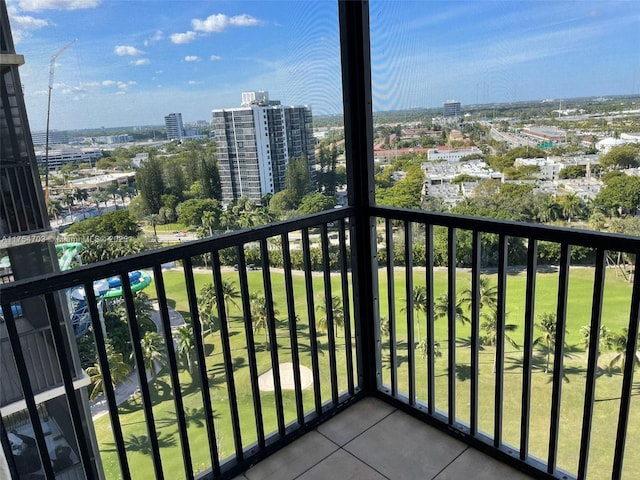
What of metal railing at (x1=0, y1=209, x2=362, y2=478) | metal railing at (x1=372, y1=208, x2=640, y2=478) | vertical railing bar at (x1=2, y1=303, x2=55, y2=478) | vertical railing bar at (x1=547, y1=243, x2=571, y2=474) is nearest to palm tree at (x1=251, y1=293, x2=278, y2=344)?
metal railing at (x1=0, y1=209, x2=362, y2=478)

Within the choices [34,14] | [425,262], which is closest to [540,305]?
[425,262]

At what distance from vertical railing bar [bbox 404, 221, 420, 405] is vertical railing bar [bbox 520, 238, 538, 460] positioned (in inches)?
22.1

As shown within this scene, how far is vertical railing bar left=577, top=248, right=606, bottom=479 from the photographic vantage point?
1.63 metres

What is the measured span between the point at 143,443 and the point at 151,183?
46.7 inches

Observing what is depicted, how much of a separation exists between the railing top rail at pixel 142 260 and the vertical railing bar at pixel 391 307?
14.5 inches

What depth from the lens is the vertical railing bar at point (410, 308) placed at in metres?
2.22

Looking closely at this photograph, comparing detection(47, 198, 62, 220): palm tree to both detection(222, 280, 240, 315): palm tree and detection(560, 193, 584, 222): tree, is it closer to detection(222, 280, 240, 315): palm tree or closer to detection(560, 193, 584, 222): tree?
detection(222, 280, 240, 315): palm tree

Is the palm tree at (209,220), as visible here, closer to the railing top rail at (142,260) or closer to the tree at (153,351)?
the railing top rail at (142,260)

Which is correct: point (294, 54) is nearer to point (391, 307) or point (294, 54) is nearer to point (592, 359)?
point (391, 307)

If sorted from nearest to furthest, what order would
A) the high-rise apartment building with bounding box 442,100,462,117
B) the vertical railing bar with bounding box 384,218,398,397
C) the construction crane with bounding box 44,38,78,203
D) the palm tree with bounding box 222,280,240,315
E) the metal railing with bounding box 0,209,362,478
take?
1. the construction crane with bounding box 44,38,78,203
2. the metal railing with bounding box 0,209,362,478
3. the high-rise apartment building with bounding box 442,100,462,117
4. the palm tree with bounding box 222,280,240,315
5. the vertical railing bar with bounding box 384,218,398,397

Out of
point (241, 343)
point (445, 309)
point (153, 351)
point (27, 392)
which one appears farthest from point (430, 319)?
point (27, 392)

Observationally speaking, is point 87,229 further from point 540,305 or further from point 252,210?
point 540,305

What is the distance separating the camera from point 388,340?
99.2 inches

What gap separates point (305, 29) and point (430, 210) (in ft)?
3.33
